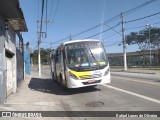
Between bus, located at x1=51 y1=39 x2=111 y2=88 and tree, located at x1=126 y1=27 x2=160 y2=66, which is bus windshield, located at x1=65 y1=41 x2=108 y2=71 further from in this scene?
tree, located at x1=126 y1=27 x2=160 y2=66

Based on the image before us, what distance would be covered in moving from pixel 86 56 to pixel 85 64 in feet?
1.69

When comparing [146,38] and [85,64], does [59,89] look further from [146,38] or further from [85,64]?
[146,38]

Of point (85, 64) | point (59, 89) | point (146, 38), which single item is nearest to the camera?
point (85, 64)

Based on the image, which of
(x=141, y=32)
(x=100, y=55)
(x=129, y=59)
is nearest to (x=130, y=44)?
(x=141, y=32)

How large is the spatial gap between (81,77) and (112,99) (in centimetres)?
273

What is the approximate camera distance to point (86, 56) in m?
14.9

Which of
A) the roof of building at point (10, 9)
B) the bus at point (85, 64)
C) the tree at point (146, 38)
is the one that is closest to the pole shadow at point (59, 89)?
the bus at point (85, 64)

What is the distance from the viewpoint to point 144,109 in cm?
935

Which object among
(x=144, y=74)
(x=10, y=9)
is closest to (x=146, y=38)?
(x=144, y=74)

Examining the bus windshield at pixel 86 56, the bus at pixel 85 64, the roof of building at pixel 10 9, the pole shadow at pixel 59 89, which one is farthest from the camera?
the pole shadow at pixel 59 89

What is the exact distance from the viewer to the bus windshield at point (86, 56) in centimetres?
1454

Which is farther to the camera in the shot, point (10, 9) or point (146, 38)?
point (146, 38)

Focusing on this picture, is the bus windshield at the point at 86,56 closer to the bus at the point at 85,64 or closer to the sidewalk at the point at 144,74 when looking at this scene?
the bus at the point at 85,64

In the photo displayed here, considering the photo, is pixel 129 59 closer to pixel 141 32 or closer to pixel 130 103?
pixel 141 32
